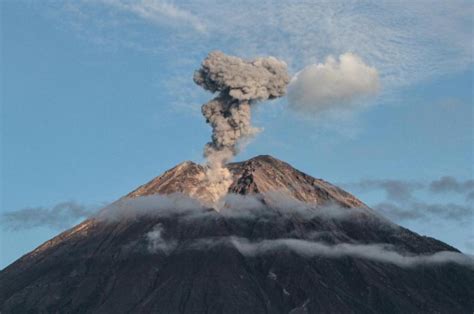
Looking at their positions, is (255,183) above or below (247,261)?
above

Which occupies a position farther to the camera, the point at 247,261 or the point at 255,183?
the point at 255,183

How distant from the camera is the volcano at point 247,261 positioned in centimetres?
15750

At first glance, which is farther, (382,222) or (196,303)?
(382,222)

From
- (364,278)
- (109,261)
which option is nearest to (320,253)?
(364,278)

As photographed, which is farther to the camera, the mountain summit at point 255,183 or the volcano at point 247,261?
the mountain summit at point 255,183

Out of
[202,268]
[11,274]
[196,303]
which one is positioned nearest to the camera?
[196,303]

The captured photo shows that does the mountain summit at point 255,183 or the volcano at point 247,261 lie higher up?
the mountain summit at point 255,183

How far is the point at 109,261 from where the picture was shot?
169 metres

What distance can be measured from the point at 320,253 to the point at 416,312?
782 inches

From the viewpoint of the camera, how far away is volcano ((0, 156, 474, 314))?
6201 inches

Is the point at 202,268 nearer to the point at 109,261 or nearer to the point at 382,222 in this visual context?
the point at 109,261

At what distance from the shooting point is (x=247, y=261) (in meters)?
168

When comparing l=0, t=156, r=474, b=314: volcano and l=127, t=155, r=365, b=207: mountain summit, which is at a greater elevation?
l=127, t=155, r=365, b=207: mountain summit

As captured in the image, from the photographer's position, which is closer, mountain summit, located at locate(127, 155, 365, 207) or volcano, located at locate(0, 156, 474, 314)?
volcano, located at locate(0, 156, 474, 314)
